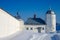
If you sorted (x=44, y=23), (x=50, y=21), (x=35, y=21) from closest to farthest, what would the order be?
(x=50, y=21) → (x=35, y=21) → (x=44, y=23)

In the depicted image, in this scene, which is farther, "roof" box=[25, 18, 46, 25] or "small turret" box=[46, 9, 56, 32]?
"roof" box=[25, 18, 46, 25]

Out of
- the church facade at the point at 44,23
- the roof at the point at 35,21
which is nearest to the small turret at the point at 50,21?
the church facade at the point at 44,23

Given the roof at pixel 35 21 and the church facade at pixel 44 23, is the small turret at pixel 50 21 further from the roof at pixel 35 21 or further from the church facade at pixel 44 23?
the roof at pixel 35 21

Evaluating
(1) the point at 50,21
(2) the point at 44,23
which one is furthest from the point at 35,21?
(1) the point at 50,21

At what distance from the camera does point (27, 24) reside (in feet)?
77.2

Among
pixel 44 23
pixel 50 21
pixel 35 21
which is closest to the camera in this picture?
pixel 50 21

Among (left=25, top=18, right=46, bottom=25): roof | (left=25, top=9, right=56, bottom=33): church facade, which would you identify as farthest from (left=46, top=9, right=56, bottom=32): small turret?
(left=25, top=18, right=46, bottom=25): roof

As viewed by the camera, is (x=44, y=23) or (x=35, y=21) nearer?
(x=35, y=21)

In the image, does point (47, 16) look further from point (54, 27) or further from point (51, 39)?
point (51, 39)

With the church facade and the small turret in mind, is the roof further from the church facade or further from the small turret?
the small turret

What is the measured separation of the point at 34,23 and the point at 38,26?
2.55ft

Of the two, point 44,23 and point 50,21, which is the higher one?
point 50,21

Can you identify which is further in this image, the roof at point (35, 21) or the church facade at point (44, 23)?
the roof at point (35, 21)

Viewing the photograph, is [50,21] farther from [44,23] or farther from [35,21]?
[35,21]
